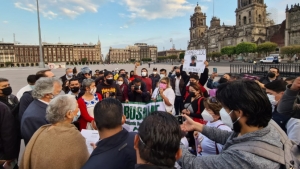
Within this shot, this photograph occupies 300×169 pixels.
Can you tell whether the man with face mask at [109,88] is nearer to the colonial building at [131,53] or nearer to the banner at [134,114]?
the banner at [134,114]

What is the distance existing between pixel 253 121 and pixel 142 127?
77 cm

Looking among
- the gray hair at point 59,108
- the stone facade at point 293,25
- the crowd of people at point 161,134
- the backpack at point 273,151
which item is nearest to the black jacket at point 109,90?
the crowd of people at point 161,134

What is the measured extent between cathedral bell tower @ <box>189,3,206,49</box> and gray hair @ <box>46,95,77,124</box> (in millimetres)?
102110

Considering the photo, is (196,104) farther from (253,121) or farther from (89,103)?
(253,121)

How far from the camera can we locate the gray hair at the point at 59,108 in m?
2.03

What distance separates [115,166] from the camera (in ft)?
5.28

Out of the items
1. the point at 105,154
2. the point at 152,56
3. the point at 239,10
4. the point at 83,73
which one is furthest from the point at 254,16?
the point at 152,56

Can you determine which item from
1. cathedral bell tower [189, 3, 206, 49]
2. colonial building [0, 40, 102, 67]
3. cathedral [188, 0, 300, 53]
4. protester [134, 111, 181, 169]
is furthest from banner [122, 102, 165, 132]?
colonial building [0, 40, 102, 67]

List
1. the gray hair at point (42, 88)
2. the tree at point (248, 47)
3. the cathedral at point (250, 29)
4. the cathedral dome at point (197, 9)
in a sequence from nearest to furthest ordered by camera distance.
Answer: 1. the gray hair at point (42, 88)
2. the tree at point (248, 47)
3. the cathedral at point (250, 29)
4. the cathedral dome at point (197, 9)

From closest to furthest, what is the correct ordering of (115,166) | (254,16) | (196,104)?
(115,166) < (196,104) < (254,16)

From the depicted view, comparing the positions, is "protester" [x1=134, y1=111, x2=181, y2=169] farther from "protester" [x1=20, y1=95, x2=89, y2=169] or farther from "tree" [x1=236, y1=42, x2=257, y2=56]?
"tree" [x1=236, y1=42, x2=257, y2=56]

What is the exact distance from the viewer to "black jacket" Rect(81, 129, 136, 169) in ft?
5.21

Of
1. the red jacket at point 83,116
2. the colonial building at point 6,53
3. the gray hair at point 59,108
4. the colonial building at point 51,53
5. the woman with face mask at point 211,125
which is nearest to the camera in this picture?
the gray hair at point 59,108

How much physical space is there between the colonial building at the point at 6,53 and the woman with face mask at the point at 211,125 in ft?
405
